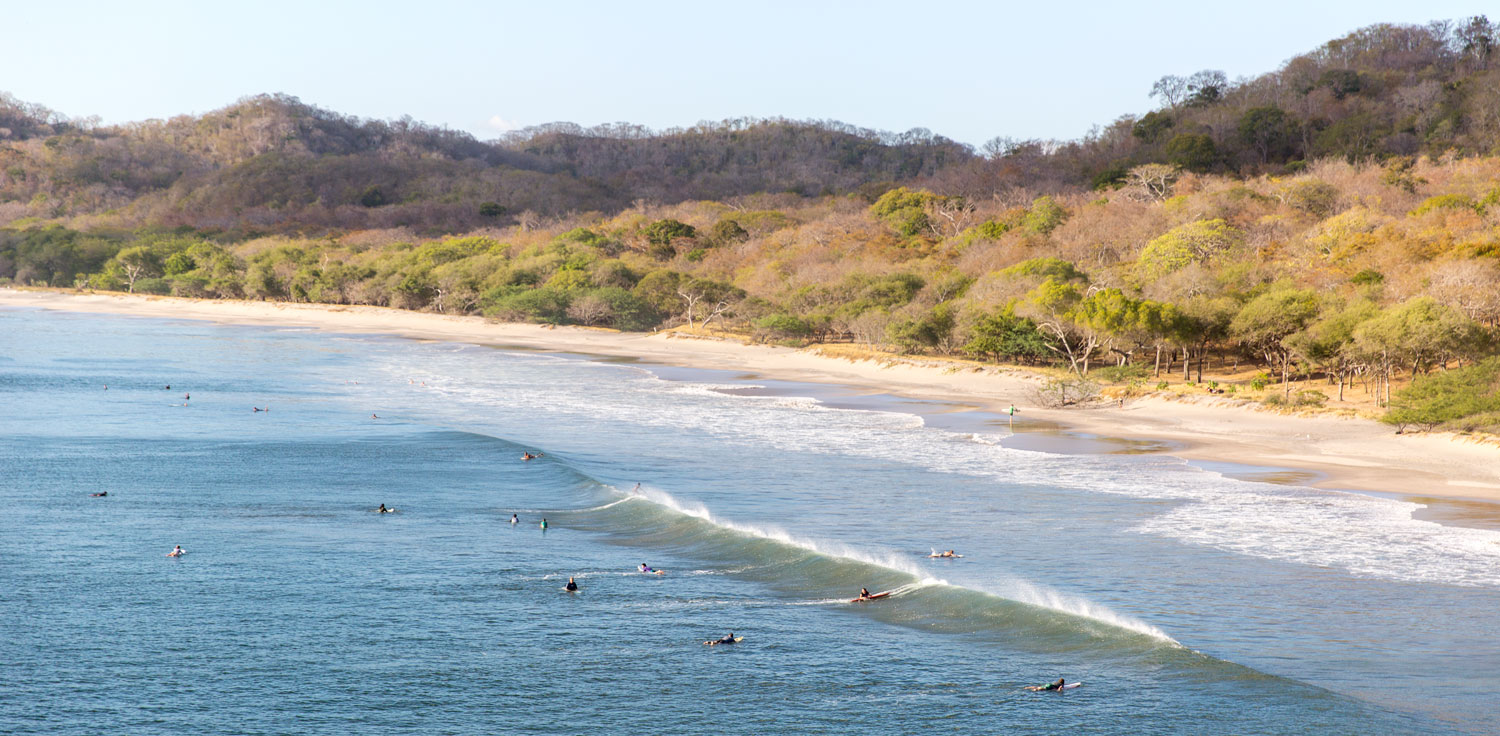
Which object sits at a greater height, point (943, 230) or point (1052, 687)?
point (943, 230)

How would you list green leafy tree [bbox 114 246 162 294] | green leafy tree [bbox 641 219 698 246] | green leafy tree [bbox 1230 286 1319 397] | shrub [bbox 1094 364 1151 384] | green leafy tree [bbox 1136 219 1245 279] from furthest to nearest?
green leafy tree [bbox 114 246 162 294], green leafy tree [bbox 641 219 698 246], green leafy tree [bbox 1136 219 1245 279], shrub [bbox 1094 364 1151 384], green leafy tree [bbox 1230 286 1319 397]

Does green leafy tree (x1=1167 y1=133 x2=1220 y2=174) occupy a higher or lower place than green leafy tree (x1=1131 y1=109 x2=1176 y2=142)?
lower

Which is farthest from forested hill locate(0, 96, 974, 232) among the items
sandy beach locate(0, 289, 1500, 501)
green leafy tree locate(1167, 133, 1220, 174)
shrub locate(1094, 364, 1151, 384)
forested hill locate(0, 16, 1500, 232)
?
shrub locate(1094, 364, 1151, 384)

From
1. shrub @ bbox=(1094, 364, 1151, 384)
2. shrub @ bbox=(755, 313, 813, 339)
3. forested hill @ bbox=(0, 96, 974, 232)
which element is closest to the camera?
shrub @ bbox=(1094, 364, 1151, 384)

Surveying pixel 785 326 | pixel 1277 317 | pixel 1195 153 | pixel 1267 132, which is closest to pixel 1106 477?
pixel 1277 317

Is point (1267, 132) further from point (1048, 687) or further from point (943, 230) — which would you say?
point (1048, 687)

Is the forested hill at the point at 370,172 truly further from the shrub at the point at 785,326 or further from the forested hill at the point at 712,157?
the shrub at the point at 785,326

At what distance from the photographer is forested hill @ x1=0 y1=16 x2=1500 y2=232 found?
102 meters

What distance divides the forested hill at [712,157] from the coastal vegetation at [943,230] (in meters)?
0.52

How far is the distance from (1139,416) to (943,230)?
180 feet

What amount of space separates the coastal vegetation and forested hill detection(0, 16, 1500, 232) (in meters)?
0.52

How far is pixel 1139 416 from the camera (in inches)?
1492

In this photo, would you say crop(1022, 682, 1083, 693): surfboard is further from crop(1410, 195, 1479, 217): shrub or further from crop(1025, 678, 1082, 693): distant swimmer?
crop(1410, 195, 1479, 217): shrub

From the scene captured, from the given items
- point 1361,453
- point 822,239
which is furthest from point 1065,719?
point 822,239
